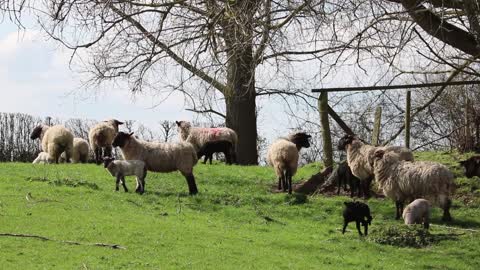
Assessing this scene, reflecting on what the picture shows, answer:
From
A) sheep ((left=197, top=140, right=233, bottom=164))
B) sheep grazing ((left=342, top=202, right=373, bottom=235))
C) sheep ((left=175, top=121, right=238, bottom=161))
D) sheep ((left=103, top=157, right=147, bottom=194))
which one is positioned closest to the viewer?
sheep grazing ((left=342, top=202, right=373, bottom=235))

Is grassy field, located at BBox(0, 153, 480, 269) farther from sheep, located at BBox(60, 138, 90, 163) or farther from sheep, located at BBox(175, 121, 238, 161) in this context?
sheep, located at BBox(175, 121, 238, 161)

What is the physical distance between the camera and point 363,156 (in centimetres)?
1755

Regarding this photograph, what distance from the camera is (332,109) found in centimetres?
1925

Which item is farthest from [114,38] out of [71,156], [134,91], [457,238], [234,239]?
[71,156]

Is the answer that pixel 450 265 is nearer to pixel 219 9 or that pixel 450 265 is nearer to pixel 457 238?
pixel 457 238

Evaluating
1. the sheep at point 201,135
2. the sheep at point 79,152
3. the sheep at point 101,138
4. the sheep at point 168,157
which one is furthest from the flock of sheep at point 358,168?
→ the sheep at point 79,152

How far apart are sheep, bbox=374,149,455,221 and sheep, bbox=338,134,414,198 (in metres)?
0.93

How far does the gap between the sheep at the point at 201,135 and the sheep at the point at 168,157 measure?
25.6 ft

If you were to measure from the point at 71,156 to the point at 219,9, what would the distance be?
11.8 meters

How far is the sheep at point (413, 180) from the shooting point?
14969mm

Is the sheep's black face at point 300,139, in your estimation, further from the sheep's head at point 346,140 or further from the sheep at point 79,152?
the sheep at point 79,152

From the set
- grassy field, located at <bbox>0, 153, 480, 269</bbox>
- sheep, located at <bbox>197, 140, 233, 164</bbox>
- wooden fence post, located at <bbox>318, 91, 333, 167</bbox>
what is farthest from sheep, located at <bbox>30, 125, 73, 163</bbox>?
wooden fence post, located at <bbox>318, 91, 333, 167</bbox>

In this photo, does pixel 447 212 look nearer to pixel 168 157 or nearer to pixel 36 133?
pixel 168 157

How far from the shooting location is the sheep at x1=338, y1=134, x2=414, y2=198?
17.1 m
